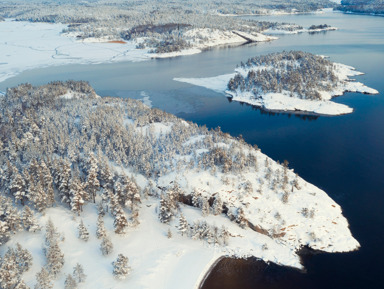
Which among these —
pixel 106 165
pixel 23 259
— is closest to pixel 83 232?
pixel 23 259

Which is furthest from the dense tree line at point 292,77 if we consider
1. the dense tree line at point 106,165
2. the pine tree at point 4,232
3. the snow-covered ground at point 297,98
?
the pine tree at point 4,232

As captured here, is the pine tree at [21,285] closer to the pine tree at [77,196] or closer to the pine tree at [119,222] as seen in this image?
the pine tree at [119,222]

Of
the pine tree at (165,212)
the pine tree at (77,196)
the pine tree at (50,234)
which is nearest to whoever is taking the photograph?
the pine tree at (50,234)

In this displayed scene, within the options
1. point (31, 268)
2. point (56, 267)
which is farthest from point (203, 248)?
point (31, 268)

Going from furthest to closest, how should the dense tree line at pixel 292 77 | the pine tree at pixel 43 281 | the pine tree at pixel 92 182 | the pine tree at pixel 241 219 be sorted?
the dense tree line at pixel 292 77 → the pine tree at pixel 92 182 → the pine tree at pixel 241 219 → the pine tree at pixel 43 281

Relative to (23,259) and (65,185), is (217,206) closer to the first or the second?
(65,185)

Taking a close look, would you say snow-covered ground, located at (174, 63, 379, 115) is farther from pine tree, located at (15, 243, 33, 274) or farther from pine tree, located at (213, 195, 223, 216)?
pine tree, located at (15, 243, 33, 274)

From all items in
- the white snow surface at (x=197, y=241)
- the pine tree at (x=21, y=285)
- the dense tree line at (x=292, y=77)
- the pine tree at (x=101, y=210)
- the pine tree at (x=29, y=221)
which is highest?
the dense tree line at (x=292, y=77)

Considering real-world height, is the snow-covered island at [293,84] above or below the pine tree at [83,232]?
above
